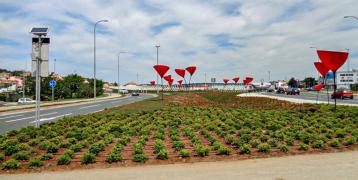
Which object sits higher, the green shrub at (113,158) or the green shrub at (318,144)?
the green shrub at (318,144)

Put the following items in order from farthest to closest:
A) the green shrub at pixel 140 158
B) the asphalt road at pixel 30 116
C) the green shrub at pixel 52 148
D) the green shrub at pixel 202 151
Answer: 1. the asphalt road at pixel 30 116
2. the green shrub at pixel 52 148
3. the green shrub at pixel 202 151
4. the green shrub at pixel 140 158

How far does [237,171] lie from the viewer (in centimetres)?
645

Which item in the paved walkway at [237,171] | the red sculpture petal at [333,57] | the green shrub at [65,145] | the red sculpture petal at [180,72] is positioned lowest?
the paved walkway at [237,171]

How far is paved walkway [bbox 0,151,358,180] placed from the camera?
19.9 feet

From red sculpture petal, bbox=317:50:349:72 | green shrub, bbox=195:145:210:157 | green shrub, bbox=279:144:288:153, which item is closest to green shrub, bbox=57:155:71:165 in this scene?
green shrub, bbox=195:145:210:157

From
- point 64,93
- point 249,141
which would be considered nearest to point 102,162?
point 249,141

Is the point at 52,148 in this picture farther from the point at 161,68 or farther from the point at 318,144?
the point at 161,68

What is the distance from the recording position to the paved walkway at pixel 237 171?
239 inches

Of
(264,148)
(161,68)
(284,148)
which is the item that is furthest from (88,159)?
(161,68)

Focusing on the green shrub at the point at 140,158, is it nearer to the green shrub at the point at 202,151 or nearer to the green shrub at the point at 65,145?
the green shrub at the point at 202,151

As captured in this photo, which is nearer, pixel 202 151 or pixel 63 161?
pixel 63 161

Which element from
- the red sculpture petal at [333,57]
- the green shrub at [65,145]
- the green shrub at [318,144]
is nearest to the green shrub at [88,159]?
the green shrub at [65,145]

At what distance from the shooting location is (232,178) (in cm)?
595

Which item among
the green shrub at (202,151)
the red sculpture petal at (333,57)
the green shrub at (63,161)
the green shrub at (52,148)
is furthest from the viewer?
the red sculpture petal at (333,57)
